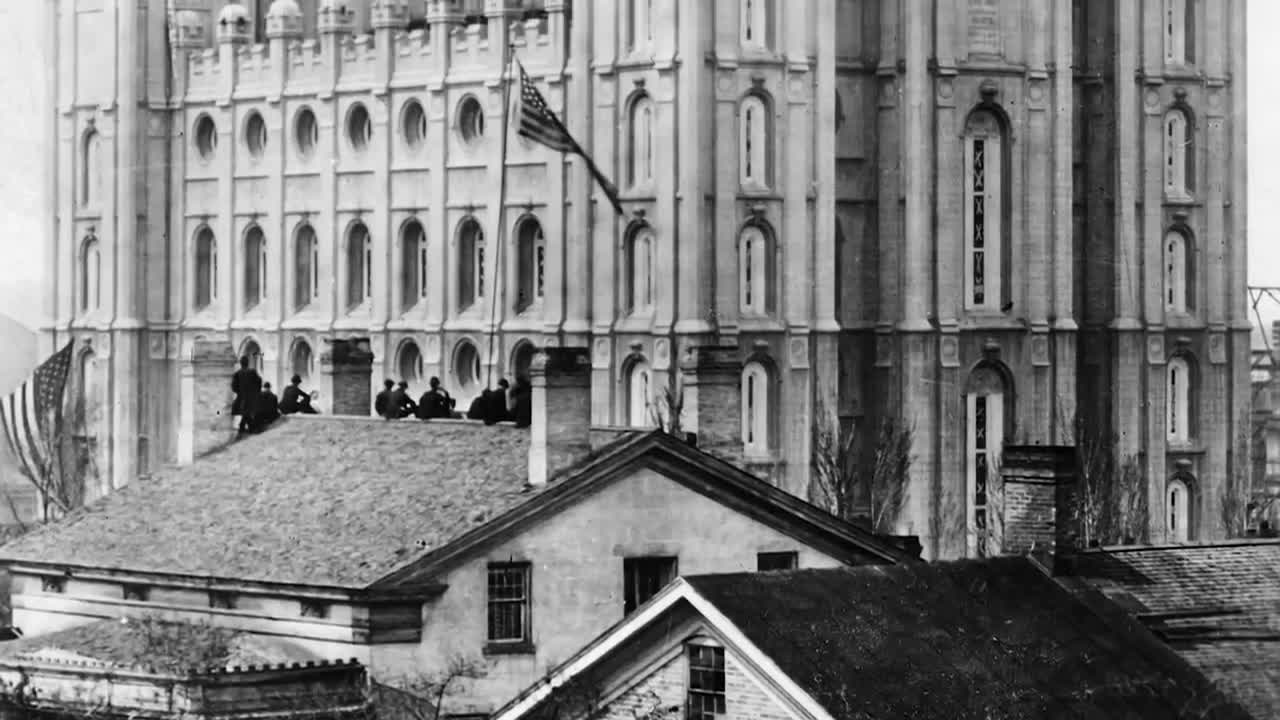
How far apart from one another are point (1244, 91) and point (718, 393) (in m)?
50.6

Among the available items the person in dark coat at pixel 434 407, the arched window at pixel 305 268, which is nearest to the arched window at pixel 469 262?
the arched window at pixel 305 268

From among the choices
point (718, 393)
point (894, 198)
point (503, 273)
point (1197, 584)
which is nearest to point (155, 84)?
point (503, 273)

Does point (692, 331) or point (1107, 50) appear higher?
point (1107, 50)

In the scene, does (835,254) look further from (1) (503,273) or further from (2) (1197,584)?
(2) (1197,584)

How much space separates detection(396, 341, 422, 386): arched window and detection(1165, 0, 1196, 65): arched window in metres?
20.0

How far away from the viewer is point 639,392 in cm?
9706

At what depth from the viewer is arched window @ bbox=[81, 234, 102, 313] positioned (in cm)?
11825

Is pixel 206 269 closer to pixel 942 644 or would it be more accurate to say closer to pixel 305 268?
pixel 305 268

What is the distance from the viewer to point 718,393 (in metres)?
59.6

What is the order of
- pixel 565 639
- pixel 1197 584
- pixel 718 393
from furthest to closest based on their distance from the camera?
pixel 718 393, pixel 565 639, pixel 1197 584

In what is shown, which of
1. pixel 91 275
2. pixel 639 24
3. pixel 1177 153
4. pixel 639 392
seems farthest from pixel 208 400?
pixel 91 275

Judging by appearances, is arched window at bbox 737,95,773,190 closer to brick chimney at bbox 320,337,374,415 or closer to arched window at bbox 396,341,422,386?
arched window at bbox 396,341,422,386

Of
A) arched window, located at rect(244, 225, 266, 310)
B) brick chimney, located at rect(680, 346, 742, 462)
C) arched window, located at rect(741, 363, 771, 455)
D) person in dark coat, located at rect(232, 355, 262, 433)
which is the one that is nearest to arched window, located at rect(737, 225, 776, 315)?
arched window, located at rect(741, 363, 771, 455)

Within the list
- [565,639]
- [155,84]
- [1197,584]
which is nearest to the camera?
[1197,584]
